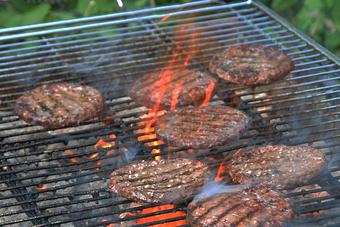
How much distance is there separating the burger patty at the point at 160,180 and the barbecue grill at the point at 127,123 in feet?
0.22

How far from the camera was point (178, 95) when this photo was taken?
4.00m

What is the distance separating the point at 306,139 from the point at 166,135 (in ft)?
2.81

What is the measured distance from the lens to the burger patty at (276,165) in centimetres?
316

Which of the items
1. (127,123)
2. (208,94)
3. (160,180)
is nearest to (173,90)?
(208,94)

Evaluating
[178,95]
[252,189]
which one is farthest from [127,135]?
[252,189]

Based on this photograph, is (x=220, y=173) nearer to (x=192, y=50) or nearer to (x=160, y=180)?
(x=160, y=180)

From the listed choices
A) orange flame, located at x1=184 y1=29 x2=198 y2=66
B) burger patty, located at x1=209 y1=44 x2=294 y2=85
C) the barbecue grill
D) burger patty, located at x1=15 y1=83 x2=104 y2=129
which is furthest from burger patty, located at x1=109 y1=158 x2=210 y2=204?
orange flame, located at x1=184 y1=29 x2=198 y2=66

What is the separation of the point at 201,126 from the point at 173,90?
19.8 inches

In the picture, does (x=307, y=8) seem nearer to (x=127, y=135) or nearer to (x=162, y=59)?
(x=162, y=59)

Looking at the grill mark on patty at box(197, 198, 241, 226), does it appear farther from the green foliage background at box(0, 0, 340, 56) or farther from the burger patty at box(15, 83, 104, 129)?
the green foliage background at box(0, 0, 340, 56)

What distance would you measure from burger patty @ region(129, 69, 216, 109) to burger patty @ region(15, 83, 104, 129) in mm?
293

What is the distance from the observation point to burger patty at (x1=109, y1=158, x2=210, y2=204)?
304cm

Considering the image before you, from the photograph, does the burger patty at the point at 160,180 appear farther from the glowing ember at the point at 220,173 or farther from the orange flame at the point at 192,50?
the orange flame at the point at 192,50

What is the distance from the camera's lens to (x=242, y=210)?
2891mm
